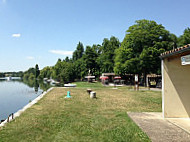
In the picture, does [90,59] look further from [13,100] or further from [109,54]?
[13,100]

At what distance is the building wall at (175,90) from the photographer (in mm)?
7055

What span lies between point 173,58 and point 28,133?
22.6ft

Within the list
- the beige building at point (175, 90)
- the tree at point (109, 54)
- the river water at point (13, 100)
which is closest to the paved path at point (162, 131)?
the beige building at point (175, 90)

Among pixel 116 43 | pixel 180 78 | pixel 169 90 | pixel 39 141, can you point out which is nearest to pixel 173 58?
pixel 180 78

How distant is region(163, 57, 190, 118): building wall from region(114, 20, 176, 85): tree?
17.7 meters

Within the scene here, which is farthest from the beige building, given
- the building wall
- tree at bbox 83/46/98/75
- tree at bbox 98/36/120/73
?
tree at bbox 83/46/98/75

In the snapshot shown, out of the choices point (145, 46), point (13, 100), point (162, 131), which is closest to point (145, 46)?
point (145, 46)

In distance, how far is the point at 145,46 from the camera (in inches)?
989

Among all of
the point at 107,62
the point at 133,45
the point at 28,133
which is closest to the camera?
the point at 28,133

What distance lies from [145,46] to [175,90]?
19.3 metres

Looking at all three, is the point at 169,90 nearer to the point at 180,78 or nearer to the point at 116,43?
the point at 180,78

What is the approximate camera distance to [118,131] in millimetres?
5383

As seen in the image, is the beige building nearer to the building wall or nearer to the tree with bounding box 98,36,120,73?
the building wall

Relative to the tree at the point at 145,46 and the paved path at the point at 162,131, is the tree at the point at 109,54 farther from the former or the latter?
the paved path at the point at 162,131
